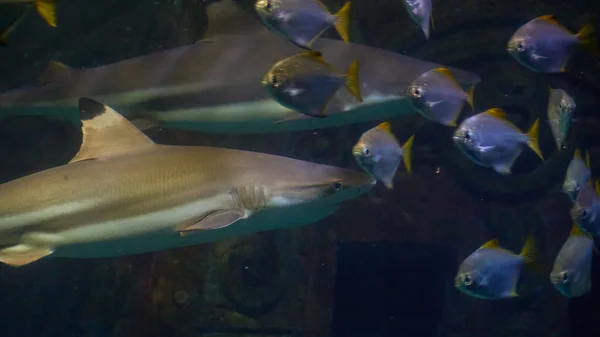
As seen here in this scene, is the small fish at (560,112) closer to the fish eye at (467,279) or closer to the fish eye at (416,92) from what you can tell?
the fish eye at (416,92)

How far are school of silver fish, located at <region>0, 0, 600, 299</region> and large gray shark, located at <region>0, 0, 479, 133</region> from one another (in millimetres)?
13

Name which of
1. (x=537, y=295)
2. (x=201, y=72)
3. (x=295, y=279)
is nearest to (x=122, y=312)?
(x=295, y=279)

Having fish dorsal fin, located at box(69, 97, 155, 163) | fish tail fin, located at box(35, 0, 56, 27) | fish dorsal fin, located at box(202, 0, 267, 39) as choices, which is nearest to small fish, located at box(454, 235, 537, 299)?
fish dorsal fin, located at box(69, 97, 155, 163)

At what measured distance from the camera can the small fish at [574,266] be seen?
3959mm

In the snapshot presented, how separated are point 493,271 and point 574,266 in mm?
795

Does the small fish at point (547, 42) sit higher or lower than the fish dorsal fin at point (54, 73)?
higher

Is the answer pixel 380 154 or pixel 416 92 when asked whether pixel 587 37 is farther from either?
pixel 380 154

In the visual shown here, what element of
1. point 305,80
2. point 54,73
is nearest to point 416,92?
point 305,80

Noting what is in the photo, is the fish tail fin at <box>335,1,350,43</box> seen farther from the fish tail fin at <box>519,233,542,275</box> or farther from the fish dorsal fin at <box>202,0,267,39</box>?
the fish tail fin at <box>519,233,542,275</box>

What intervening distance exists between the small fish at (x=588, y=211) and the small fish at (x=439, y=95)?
1.23 metres

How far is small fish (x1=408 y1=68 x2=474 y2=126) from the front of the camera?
377 cm

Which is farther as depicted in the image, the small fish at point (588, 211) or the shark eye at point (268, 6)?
the small fish at point (588, 211)

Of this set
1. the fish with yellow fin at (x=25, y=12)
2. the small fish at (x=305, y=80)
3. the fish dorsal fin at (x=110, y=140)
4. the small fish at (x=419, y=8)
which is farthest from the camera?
the small fish at (x=419, y=8)

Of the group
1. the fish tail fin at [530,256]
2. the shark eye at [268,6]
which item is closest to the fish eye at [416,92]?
the shark eye at [268,6]
